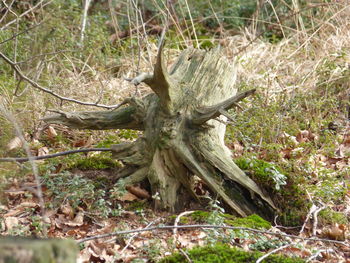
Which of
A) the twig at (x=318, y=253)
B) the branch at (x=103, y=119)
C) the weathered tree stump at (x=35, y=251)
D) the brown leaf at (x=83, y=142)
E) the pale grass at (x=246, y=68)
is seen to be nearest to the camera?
the weathered tree stump at (x=35, y=251)

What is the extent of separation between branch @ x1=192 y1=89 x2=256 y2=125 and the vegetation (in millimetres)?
268

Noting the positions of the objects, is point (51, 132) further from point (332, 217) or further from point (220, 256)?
point (332, 217)

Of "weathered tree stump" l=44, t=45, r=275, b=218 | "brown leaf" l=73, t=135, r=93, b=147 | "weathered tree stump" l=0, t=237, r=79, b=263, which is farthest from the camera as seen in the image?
"brown leaf" l=73, t=135, r=93, b=147

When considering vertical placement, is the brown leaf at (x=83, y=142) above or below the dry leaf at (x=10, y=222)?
above

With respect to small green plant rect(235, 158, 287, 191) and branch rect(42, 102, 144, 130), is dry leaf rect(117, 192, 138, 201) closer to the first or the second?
branch rect(42, 102, 144, 130)

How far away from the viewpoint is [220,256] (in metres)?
3.27

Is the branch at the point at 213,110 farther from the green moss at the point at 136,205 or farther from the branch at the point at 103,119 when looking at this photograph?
the green moss at the point at 136,205

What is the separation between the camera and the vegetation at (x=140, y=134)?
3713mm

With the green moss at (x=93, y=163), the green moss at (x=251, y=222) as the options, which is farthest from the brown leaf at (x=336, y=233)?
the green moss at (x=93, y=163)

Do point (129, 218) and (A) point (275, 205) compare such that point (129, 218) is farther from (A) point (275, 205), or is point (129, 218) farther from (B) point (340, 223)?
(B) point (340, 223)

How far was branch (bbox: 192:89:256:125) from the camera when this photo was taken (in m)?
3.74

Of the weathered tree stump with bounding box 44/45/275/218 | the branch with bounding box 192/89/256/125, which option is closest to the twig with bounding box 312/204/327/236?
the weathered tree stump with bounding box 44/45/275/218

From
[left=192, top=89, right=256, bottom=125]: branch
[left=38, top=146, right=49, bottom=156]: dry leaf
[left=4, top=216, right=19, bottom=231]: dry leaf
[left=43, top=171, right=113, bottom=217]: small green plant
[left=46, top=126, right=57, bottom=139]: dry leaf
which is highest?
[left=192, top=89, right=256, bottom=125]: branch

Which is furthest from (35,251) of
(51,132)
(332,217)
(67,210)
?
(51,132)
